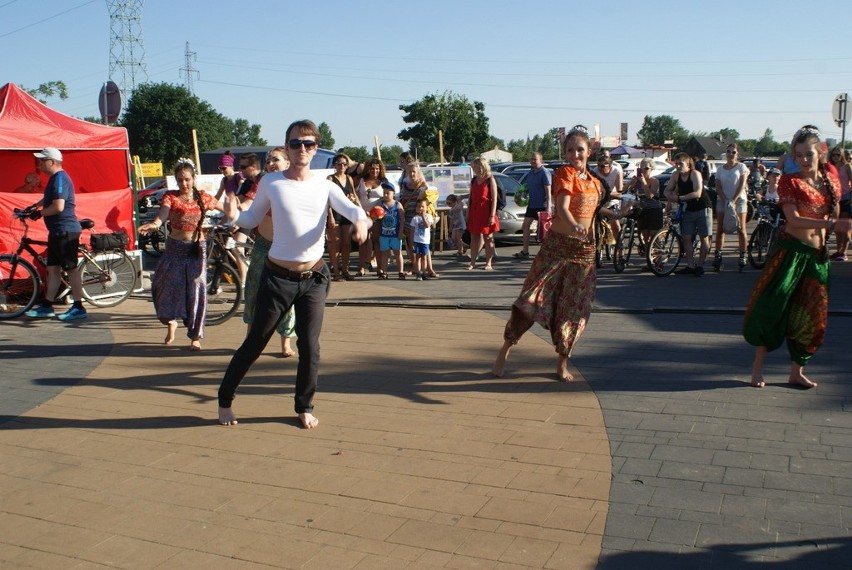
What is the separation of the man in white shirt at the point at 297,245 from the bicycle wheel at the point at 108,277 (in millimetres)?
5754

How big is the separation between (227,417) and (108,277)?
577cm

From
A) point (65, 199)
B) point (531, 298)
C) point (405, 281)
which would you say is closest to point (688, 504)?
point (531, 298)

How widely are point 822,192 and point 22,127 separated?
30.6 feet

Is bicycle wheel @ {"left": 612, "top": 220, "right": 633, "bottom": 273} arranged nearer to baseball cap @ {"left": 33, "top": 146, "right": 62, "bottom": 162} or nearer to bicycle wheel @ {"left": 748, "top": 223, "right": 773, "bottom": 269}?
bicycle wheel @ {"left": 748, "top": 223, "right": 773, "bottom": 269}

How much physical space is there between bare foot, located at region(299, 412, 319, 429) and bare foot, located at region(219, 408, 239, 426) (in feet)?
1.52

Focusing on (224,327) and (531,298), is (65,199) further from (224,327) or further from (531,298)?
(531,298)

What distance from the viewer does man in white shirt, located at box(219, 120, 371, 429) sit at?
590 centimetres

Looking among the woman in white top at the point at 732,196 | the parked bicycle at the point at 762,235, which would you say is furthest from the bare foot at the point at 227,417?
the parked bicycle at the point at 762,235

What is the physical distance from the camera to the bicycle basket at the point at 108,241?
11.1 meters

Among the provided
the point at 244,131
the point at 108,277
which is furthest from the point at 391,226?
the point at 244,131

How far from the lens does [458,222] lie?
17000 millimetres

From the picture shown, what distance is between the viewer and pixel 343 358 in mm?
8234

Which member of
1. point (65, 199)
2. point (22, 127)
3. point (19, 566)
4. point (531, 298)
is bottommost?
point (19, 566)

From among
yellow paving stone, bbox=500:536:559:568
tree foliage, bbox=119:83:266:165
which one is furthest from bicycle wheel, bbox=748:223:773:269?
tree foliage, bbox=119:83:266:165
